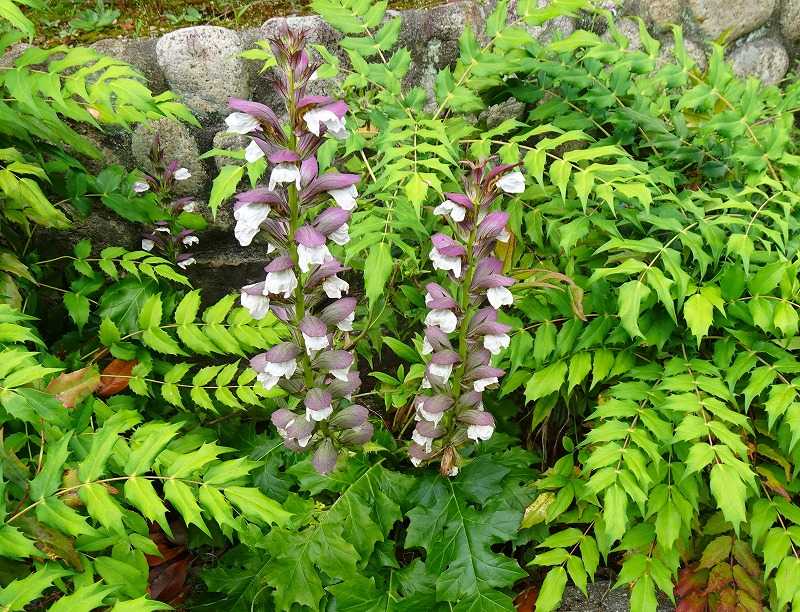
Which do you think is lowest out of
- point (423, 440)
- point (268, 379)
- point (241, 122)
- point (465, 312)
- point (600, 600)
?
point (600, 600)

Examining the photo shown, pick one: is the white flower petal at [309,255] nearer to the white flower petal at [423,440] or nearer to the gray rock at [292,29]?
the white flower petal at [423,440]

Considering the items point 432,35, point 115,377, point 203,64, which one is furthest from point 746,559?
point 203,64

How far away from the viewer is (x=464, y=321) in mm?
2217

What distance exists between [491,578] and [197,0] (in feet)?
10.1

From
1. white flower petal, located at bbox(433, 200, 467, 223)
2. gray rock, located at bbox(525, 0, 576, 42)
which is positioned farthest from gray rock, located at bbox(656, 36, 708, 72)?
white flower petal, located at bbox(433, 200, 467, 223)

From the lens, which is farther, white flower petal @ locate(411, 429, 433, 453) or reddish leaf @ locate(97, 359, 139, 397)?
reddish leaf @ locate(97, 359, 139, 397)

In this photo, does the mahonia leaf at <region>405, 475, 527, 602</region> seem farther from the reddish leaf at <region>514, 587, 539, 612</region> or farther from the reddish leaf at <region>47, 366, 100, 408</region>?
the reddish leaf at <region>47, 366, 100, 408</region>

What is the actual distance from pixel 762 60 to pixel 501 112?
1791mm

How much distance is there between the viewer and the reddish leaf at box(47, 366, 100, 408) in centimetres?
230

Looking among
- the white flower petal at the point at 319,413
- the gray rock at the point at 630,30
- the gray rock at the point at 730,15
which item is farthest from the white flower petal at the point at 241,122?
the gray rock at the point at 730,15

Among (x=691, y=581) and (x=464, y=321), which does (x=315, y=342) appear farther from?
(x=691, y=581)

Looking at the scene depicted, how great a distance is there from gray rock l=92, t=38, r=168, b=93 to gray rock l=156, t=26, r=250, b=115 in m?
0.04

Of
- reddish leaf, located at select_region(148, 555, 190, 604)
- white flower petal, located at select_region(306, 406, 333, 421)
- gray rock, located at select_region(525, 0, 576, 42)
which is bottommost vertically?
reddish leaf, located at select_region(148, 555, 190, 604)

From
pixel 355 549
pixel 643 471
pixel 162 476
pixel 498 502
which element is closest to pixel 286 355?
pixel 162 476
